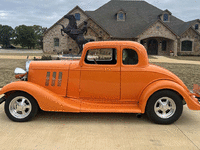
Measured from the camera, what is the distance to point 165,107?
13.8ft

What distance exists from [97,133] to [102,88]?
104 cm

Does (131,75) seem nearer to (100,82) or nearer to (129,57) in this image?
(129,57)

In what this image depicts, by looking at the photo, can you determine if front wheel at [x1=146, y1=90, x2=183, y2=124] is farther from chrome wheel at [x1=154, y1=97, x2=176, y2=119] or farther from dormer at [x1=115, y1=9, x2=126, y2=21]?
dormer at [x1=115, y1=9, x2=126, y2=21]

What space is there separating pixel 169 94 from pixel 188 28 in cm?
3001

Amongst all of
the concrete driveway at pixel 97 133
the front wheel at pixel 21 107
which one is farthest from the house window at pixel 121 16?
the front wheel at pixel 21 107

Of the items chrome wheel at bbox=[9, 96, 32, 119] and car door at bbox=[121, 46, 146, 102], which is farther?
car door at bbox=[121, 46, 146, 102]

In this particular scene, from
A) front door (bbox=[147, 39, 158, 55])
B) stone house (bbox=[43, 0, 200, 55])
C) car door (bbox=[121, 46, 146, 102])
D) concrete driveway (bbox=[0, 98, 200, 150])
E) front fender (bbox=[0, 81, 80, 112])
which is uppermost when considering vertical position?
stone house (bbox=[43, 0, 200, 55])

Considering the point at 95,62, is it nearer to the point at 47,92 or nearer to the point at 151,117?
the point at 47,92

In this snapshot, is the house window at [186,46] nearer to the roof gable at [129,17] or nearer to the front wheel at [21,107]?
the roof gable at [129,17]

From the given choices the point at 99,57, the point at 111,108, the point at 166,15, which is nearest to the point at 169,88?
the point at 111,108

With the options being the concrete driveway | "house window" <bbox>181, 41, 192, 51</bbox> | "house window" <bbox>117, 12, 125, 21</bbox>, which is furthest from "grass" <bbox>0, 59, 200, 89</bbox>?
"house window" <bbox>117, 12, 125, 21</bbox>

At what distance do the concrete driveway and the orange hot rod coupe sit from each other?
0.94ft

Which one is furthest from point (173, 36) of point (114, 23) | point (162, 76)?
point (162, 76)

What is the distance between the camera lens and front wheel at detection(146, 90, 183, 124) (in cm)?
415
